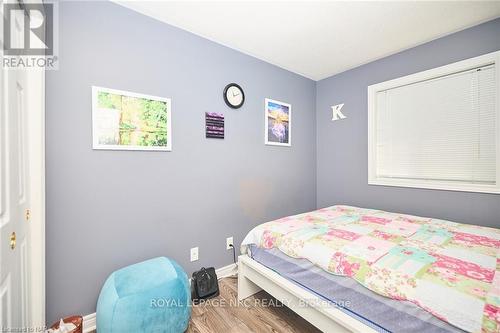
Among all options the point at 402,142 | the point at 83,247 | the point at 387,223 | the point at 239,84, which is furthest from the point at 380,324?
the point at 239,84

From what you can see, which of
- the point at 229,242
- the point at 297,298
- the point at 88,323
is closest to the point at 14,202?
the point at 88,323

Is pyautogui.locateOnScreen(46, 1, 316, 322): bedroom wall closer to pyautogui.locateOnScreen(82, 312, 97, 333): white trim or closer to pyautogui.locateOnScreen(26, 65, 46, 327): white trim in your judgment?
pyautogui.locateOnScreen(82, 312, 97, 333): white trim

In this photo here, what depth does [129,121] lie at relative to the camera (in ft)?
5.70

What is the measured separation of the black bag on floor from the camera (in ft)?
6.17

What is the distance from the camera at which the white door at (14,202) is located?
0.84 meters

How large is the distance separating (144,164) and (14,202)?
88 centimetres

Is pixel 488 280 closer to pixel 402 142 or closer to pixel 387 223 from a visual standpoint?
pixel 387 223

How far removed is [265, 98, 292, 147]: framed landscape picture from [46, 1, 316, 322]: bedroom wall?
10cm

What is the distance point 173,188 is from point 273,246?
1033 mm

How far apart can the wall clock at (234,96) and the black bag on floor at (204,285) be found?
171cm

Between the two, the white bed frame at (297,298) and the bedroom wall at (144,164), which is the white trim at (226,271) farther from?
the white bed frame at (297,298)

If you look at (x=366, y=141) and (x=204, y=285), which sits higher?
(x=366, y=141)

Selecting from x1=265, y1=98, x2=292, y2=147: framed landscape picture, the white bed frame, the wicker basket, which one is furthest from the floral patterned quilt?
the wicker basket

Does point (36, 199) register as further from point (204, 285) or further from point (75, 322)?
point (204, 285)
